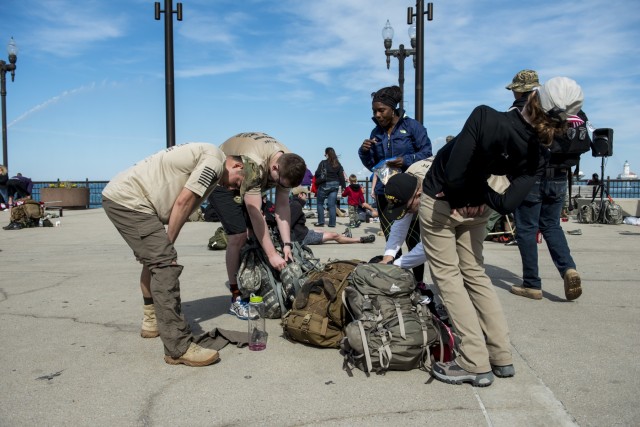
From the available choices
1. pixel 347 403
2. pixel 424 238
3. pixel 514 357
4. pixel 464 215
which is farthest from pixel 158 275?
pixel 514 357

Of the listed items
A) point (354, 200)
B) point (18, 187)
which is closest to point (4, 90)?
point (18, 187)

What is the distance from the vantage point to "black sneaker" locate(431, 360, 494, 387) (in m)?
3.00

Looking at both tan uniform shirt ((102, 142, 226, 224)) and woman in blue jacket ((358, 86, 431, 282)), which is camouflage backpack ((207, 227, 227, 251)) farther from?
tan uniform shirt ((102, 142, 226, 224))

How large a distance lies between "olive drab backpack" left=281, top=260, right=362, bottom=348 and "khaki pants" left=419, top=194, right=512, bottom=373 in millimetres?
796

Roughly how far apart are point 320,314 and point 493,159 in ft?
5.37

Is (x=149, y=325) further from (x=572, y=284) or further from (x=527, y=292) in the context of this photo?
(x=572, y=284)

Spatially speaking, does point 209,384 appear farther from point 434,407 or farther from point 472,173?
point 472,173

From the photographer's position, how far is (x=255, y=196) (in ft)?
14.1

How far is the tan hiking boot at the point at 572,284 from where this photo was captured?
4.78 metres

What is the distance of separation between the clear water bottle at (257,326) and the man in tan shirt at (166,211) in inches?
16.4

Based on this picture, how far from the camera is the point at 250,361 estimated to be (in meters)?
3.51

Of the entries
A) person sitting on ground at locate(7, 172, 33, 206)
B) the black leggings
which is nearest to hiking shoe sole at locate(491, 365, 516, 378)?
the black leggings

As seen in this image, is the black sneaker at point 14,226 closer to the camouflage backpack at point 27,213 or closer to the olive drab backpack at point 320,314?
the camouflage backpack at point 27,213

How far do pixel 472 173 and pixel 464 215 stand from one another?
276 millimetres
